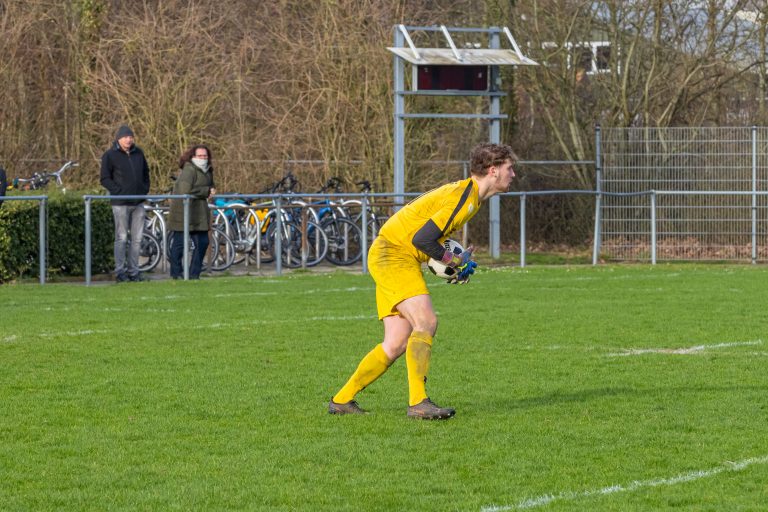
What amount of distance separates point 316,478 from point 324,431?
1.24 metres

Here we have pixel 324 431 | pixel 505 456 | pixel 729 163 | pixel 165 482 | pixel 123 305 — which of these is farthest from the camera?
pixel 729 163

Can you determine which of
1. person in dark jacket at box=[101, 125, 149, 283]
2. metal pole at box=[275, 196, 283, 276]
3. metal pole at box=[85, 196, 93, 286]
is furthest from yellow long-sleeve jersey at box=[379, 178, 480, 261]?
metal pole at box=[275, 196, 283, 276]

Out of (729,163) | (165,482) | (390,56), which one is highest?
(390,56)

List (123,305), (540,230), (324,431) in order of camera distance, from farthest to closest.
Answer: (540,230), (123,305), (324,431)

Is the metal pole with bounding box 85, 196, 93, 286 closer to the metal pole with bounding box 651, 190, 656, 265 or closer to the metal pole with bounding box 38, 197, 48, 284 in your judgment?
the metal pole with bounding box 38, 197, 48, 284

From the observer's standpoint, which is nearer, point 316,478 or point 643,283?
point 316,478

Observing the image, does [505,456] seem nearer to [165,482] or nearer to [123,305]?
[165,482]

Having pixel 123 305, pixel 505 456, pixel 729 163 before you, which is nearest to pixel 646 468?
pixel 505 456

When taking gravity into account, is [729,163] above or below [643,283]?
above

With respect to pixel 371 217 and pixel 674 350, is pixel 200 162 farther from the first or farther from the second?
pixel 674 350

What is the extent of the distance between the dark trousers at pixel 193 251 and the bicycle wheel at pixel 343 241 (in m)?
2.83

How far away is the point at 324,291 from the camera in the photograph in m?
17.2

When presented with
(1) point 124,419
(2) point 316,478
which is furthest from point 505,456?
(1) point 124,419

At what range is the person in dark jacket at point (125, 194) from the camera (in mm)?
18719
